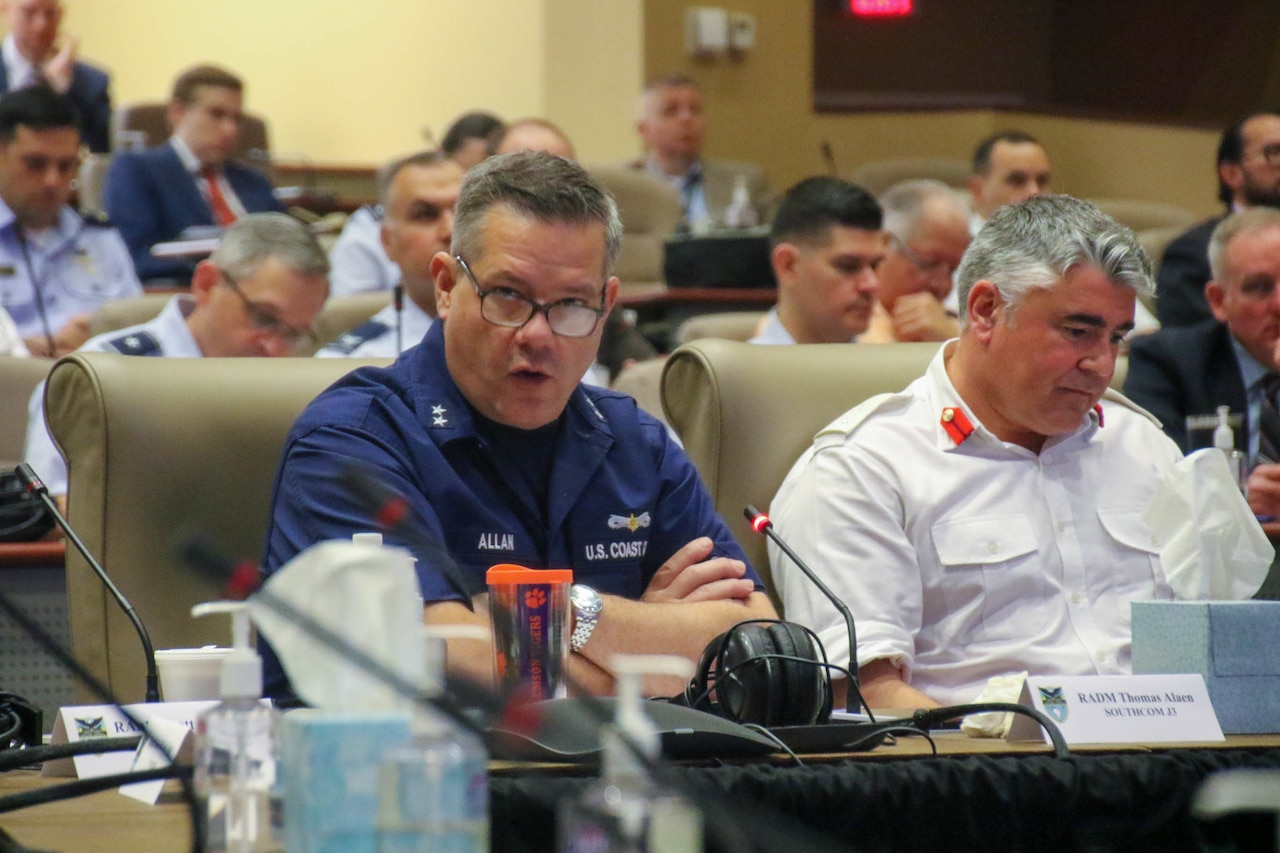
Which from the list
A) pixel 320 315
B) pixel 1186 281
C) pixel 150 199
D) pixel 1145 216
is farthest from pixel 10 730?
pixel 1145 216

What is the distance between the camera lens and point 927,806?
1503 mm

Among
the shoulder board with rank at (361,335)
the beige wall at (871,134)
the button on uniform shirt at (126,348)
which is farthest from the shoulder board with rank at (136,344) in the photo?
the beige wall at (871,134)

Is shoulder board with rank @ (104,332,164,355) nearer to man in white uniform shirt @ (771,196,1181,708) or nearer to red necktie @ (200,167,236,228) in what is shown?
man in white uniform shirt @ (771,196,1181,708)

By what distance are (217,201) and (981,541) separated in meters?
4.52

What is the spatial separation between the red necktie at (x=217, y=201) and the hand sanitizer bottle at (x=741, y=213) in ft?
6.28

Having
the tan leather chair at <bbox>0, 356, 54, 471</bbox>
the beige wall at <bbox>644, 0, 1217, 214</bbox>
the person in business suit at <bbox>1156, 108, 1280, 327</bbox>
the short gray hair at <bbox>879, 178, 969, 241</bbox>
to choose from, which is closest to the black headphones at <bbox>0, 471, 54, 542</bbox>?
the tan leather chair at <bbox>0, 356, 54, 471</bbox>

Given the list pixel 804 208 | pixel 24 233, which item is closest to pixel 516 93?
pixel 24 233

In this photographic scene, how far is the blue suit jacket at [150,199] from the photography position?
6039 millimetres

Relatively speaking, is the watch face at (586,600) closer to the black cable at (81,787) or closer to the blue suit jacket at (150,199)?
the black cable at (81,787)

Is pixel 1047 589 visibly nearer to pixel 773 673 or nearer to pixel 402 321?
pixel 773 673

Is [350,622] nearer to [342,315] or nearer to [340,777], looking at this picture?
[340,777]

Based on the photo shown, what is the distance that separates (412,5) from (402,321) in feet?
14.7

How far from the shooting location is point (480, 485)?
208 cm

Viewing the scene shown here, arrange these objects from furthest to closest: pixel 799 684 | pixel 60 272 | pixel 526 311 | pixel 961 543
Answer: pixel 60 272
pixel 961 543
pixel 526 311
pixel 799 684
